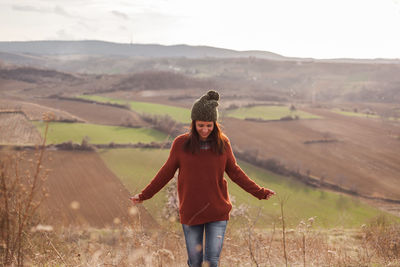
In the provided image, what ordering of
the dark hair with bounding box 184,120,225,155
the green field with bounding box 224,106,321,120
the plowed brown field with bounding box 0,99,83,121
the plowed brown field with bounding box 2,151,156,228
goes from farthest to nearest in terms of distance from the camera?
the green field with bounding box 224,106,321,120 < the plowed brown field with bounding box 0,99,83,121 < the plowed brown field with bounding box 2,151,156,228 < the dark hair with bounding box 184,120,225,155

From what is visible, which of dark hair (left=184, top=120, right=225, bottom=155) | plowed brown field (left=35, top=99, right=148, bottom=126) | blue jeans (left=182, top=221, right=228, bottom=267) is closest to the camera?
blue jeans (left=182, top=221, right=228, bottom=267)

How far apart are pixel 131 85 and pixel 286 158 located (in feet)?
220

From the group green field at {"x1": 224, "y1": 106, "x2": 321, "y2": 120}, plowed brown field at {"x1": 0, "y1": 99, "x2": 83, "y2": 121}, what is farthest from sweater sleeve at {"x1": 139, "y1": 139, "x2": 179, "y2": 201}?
green field at {"x1": 224, "y1": 106, "x2": 321, "y2": 120}

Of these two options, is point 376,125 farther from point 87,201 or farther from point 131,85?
point 131,85

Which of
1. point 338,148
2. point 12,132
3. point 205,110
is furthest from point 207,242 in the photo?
point 338,148

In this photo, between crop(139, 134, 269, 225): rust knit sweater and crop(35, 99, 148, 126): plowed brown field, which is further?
crop(35, 99, 148, 126): plowed brown field

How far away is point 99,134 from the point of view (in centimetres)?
3512

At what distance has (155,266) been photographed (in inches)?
124

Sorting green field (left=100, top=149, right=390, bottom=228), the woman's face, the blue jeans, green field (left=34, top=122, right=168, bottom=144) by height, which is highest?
the woman's face

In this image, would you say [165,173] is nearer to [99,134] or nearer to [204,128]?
[204,128]

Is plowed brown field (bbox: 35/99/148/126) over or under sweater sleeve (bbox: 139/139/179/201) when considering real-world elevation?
under

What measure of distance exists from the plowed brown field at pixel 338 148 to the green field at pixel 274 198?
2.78 metres

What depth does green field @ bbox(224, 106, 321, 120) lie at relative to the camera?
163 ft

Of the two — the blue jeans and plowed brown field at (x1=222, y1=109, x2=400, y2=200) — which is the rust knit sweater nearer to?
the blue jeans
